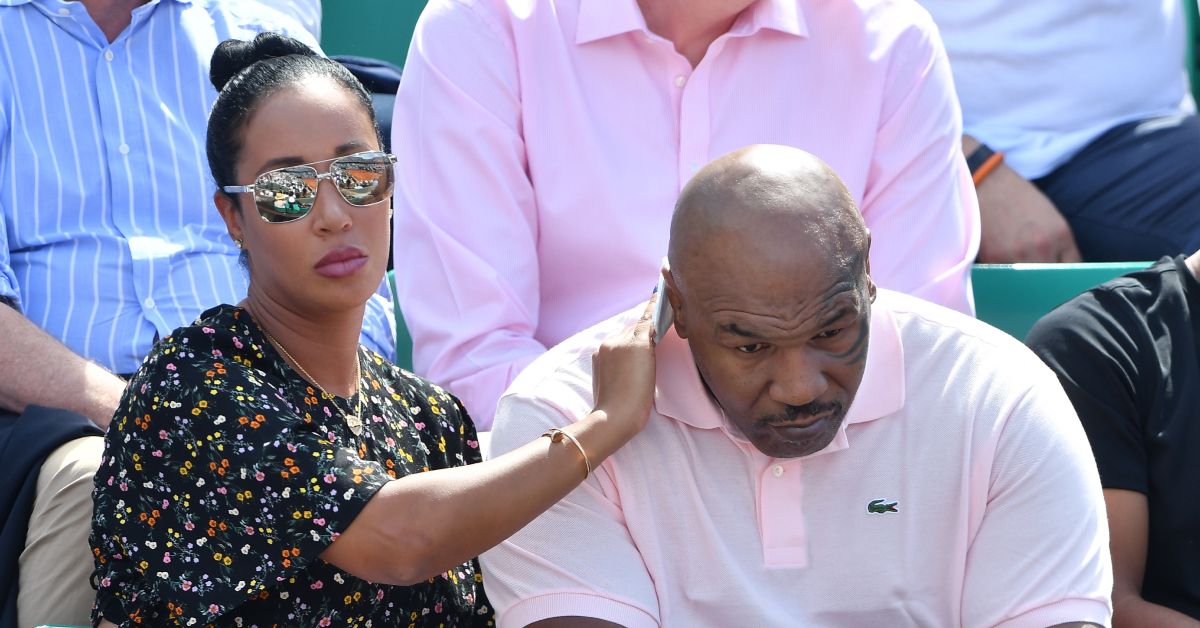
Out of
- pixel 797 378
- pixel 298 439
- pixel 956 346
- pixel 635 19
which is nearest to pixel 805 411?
pixel 797 378

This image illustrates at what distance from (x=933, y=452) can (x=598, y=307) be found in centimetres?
95

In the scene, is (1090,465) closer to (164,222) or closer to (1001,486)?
(1001,486)

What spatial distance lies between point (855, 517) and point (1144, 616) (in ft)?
2.36

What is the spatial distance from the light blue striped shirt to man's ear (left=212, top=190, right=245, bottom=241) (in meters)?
0.81

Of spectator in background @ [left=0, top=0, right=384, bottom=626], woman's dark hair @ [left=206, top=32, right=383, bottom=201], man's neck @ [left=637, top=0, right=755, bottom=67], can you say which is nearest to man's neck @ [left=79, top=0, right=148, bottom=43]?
spectator in background @ [left=0, top=0, right=384, bottom=626]

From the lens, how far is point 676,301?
6.48 ft

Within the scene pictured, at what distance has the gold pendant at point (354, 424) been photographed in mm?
2143

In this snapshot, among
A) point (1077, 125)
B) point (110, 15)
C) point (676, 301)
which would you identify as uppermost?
point (110, 15)

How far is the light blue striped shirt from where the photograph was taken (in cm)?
296

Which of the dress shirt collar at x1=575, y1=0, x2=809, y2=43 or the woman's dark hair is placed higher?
the woman's dark hair

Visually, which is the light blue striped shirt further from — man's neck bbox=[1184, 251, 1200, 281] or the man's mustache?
man's neck bbox=[1184, 251, 1200, 281]

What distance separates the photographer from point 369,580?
194cm

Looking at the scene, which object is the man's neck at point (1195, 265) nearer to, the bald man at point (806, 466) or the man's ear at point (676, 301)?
A: the bald man at point (806, 466)

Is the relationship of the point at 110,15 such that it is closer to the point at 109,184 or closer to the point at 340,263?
the point at 109,184
